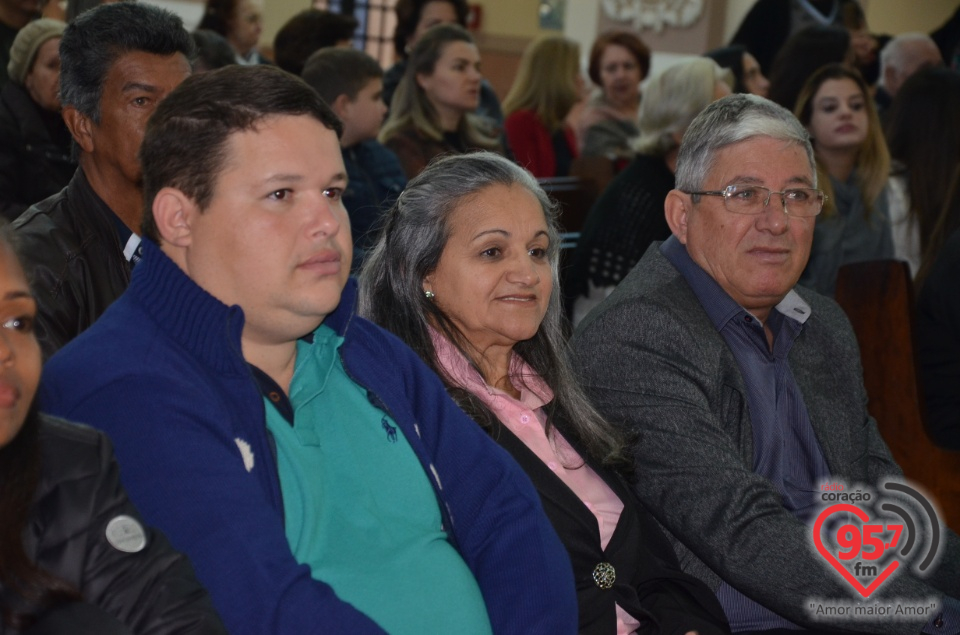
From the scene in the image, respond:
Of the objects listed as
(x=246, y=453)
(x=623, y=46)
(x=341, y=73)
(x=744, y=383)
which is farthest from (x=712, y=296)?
(x=623, y=46)

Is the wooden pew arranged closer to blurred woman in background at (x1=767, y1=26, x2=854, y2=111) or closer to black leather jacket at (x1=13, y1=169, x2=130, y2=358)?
black leather jacket at (x1=13, y1=169, x2=130, y2=358)

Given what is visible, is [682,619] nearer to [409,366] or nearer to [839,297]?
[409,366]

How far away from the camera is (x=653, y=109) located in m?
4.73

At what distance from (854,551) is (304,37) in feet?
13.6

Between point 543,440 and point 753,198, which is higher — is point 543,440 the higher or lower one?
the lower one

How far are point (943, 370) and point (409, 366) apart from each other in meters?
1.97

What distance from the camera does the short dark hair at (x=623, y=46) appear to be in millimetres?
6930

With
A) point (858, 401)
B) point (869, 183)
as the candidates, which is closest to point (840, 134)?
point (869, 183)

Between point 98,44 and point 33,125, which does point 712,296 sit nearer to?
point 98,44

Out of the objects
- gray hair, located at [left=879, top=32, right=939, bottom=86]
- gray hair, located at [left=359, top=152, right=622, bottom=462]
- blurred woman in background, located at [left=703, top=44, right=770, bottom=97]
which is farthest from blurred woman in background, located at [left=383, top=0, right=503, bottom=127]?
gray hair, located at [left=359, top=152, right=622, bottom=462]

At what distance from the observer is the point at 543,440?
2.27 m

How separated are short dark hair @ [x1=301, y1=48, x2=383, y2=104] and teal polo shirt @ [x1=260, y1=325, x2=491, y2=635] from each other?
305cm

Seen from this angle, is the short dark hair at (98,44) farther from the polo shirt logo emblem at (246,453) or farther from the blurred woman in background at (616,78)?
the blurred woman in background at (616,78)

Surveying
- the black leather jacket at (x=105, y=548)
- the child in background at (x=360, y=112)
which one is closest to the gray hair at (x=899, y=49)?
the child in background at (x=360, y=112)
